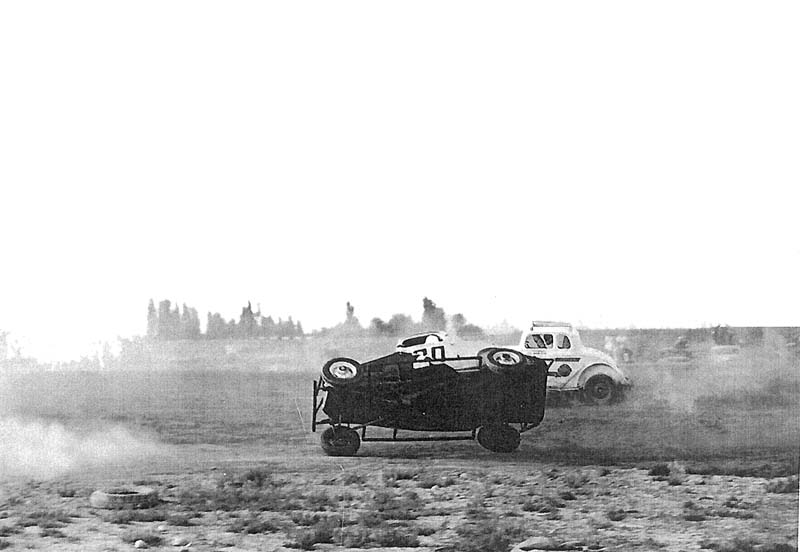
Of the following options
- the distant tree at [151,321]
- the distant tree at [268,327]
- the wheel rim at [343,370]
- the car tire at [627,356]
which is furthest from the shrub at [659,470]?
the distant tree at [151,321]

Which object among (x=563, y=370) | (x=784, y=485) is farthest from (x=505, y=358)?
(x=784, y=485)

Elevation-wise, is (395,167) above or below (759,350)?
above

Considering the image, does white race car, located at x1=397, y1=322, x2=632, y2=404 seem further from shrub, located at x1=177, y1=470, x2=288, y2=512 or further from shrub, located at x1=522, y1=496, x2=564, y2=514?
shrub, located at x1=177, y1=470, x2=288, y2=512

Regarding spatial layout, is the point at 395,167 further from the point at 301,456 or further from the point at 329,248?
the point at 301,456

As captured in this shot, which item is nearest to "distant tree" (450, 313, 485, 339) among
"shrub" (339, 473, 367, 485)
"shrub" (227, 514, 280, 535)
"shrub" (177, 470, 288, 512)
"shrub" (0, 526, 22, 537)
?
"shrub" (339, 473, 367, 485)

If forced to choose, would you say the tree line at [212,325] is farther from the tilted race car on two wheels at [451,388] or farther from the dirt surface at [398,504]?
the dirt surface at [398,504]

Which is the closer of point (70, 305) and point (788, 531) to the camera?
point (70, 305)

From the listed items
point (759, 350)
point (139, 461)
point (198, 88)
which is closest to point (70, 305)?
point (139, 461)
